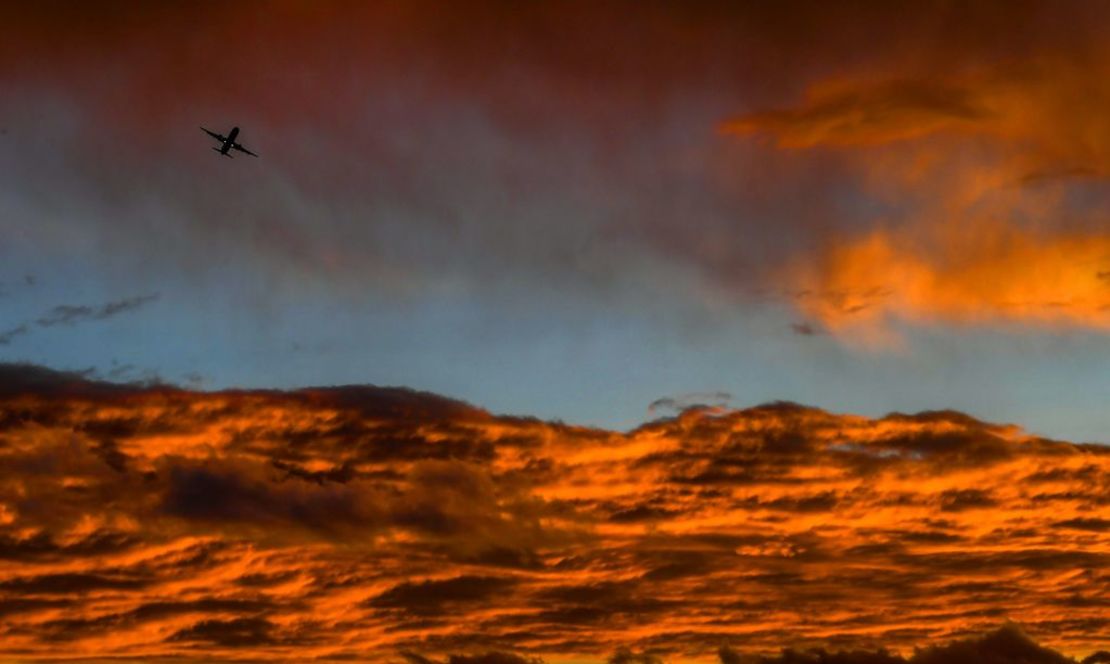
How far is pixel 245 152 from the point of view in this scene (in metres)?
128
